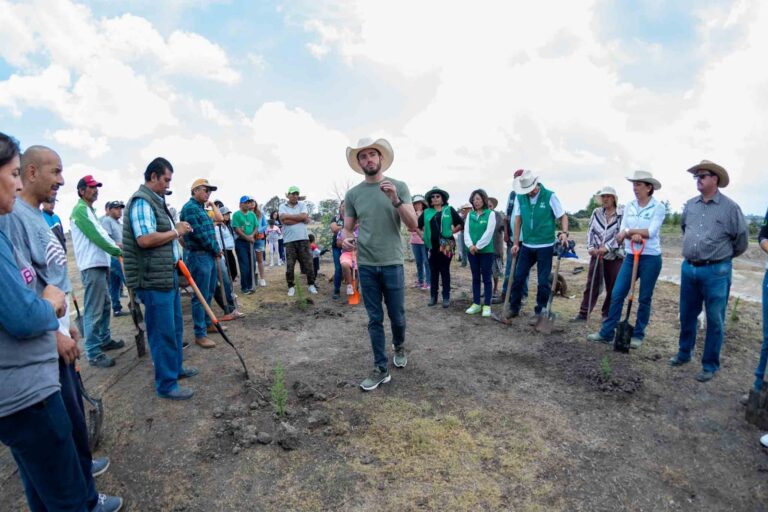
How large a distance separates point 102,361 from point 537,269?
19.1 feet

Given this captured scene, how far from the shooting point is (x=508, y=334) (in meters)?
5.81

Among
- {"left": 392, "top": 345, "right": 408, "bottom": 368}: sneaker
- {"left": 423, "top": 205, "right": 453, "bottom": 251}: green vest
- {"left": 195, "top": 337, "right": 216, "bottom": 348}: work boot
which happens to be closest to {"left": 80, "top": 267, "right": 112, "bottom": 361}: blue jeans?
{"left": 195, "top": 337, "right": 216, "bottom": 348}: work boot

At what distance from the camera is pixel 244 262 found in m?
8.79

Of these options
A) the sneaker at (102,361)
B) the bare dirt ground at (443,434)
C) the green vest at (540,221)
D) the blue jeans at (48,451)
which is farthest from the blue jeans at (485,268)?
the blue jeans at (48,451)

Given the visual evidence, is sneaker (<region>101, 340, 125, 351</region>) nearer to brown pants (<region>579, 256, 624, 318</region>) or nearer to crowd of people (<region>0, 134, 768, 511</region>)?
crowd of people (<region>0, 134, 768, 511</region>)

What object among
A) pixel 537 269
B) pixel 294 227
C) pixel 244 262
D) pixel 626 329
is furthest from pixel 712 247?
pixel 244 262

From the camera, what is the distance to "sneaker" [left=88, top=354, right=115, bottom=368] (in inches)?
186

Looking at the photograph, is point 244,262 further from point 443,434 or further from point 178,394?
point 443,434

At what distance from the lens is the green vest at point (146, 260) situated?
3.58 m

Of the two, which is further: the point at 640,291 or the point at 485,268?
the point at 485,268

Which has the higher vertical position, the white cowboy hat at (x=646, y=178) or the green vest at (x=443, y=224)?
the white cowboy hat at (x=646, y=178)

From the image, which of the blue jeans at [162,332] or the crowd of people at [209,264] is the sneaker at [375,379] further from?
the blue jeans at [162,332]

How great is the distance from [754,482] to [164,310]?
4.76 metres

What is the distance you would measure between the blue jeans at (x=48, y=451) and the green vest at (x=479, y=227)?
18.3 ft
